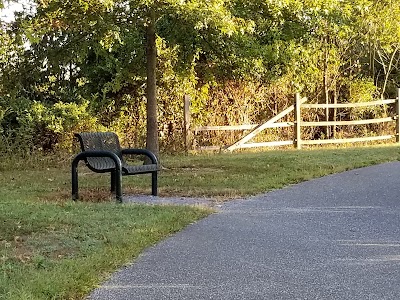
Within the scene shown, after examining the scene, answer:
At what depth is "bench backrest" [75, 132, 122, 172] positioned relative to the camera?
9117 mm

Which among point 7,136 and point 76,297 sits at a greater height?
point 7,136

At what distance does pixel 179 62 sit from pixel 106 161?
8342mm

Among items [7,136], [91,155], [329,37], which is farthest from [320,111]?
[91,155]

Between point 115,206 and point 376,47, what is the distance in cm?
1809

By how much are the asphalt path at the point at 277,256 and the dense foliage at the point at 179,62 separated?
131 inches

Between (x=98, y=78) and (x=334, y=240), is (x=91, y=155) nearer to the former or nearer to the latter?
(x=334, y=240)

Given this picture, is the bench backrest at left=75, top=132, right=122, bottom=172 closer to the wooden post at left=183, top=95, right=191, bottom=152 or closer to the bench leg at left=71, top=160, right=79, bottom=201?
the bench leg at left=71, top=160, right=79, bottom=201

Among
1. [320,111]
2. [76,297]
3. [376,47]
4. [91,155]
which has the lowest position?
[76,297]

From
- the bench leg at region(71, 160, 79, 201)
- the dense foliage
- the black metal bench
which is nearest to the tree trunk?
the dense foliage

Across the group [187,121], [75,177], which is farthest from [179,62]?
[75,177]

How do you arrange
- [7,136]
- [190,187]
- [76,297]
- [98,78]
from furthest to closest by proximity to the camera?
1. [98,78]
2. [7,136]
3. [190,187]
4. [76,297]

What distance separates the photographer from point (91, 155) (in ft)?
28.5

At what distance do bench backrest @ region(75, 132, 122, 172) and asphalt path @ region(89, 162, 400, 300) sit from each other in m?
2.18

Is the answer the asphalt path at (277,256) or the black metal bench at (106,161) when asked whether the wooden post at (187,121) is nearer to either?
the black metal bench at (106,161)
